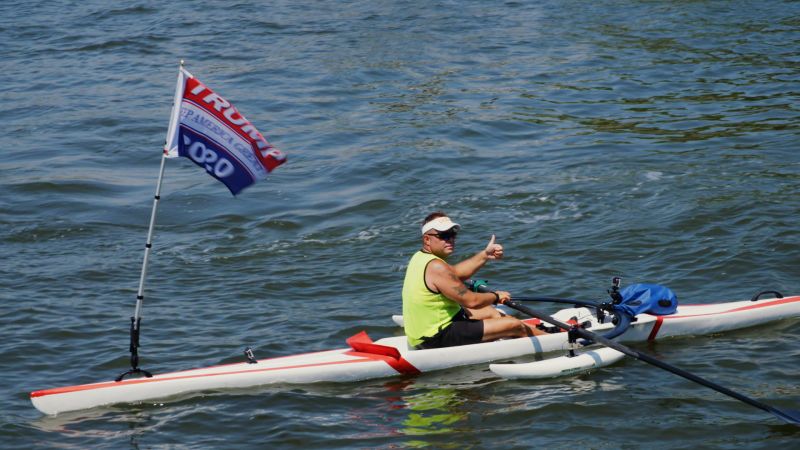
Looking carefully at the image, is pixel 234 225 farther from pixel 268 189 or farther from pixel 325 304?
pixel 325 304

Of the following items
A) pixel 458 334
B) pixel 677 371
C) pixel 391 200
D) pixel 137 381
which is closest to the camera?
pixel 677 371

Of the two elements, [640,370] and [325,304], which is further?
[325,304]

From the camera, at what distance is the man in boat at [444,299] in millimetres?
10312

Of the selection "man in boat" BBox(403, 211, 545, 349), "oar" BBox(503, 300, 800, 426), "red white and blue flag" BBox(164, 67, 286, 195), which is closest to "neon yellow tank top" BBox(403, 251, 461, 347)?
"man in boat" BBox(403, 211, 545, 349)

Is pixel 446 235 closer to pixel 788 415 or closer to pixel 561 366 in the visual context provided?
pixel 561 366

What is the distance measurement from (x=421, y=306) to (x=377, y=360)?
0.67 metres

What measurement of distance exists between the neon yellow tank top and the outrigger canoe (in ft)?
0.68

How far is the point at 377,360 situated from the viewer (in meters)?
10.5

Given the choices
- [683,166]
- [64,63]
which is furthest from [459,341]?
[64,63]

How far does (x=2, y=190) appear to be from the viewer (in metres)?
17.7

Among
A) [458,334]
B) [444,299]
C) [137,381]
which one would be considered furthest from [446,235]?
[137,381]

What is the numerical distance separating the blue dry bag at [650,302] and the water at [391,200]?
0.40 meters

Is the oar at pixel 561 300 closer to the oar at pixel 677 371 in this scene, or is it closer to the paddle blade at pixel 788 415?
the oar at pixel 677 371

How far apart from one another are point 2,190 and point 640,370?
1136cm
